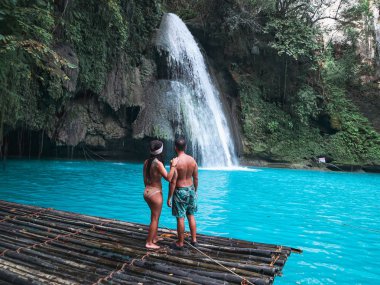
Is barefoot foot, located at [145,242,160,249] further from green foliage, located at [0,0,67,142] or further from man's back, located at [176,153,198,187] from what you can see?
green foliage, located at [0,0,67,142]

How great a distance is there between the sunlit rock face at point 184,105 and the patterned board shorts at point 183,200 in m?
12.9

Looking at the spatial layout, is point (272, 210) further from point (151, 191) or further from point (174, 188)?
point (151, 191)

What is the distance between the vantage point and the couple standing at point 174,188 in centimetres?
401

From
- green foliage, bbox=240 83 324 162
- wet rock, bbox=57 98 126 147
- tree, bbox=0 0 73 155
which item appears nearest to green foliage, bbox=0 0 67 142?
tree, bbox=0 0 73 155

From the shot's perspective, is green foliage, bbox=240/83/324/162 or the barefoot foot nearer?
the barefoot foot

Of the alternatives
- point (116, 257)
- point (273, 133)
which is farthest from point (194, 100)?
point (116, 257)

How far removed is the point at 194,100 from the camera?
18.6m

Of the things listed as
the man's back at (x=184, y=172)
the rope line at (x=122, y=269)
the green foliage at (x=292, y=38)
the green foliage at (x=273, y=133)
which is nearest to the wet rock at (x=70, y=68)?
the green foliage at (x=273, y=133)

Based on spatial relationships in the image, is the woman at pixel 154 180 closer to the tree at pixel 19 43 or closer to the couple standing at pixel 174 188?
the couple standing at pixel 174 188

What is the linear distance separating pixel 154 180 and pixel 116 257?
937mm

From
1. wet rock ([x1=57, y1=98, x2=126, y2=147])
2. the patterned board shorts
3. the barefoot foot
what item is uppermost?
wet rock ([x1=57, y1=98, x2=126, y2=147])

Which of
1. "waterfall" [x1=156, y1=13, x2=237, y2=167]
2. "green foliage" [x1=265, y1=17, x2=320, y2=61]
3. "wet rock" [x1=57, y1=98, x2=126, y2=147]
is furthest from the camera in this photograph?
"green foliage" [x1=265, y1=17, x2=320, y2=61]

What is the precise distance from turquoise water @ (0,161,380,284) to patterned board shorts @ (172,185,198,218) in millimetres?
1412

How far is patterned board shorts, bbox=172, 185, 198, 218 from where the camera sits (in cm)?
409
